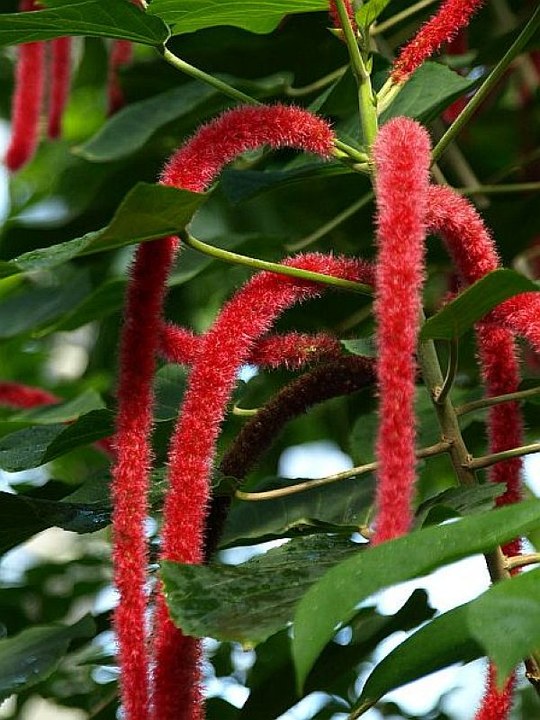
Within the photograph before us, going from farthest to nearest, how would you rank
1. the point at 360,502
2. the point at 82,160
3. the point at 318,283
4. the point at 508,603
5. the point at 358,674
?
1. the point at 82,160
2. the point at 358,674
3. the point at 360,502
4. the point at 318,283
5. the point at 508,603

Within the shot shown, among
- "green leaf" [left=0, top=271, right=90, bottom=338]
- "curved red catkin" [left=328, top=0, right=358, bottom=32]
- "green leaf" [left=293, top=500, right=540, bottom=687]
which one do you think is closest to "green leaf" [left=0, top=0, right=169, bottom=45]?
"curved red catkin" [left=328, top=0, right=358, bottom=32]

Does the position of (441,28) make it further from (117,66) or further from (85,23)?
(117,66)

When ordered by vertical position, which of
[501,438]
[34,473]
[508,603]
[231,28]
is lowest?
[508,603]

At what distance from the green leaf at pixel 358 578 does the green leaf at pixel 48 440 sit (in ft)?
1.34

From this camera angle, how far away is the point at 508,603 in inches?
26.4

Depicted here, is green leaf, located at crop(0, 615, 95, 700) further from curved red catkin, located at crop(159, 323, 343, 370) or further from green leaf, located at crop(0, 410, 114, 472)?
curved red catkin, located at crop(159, 323, 343, 370)

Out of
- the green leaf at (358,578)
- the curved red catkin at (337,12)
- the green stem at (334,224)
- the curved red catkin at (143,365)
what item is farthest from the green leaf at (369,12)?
the green stem at (334,224)

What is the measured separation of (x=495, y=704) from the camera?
31.7 inches

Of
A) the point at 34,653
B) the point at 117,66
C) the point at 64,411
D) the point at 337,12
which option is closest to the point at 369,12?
the point at 337,12

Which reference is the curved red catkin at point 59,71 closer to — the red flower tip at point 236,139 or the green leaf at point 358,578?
the red flower tip at point 236,139

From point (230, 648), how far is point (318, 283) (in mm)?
879

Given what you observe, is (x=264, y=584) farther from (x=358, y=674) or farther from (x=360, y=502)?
(x=358, y=674)

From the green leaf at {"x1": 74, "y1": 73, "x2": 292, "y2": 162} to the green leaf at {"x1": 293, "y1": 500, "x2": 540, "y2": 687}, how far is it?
1097 millimetres

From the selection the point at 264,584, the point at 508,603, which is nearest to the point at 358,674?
the point at 264,584
